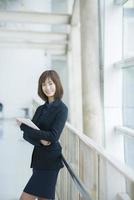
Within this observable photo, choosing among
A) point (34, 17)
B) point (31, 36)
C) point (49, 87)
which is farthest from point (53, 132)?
point (31, 36)

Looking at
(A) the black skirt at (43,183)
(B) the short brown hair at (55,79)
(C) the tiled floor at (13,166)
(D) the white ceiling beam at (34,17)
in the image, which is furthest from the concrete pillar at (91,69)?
(D) the white ceiling beam at (34,17)

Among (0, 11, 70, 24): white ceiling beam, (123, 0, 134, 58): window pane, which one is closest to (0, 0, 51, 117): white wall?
(0, 11, 70, 24): white ceiling beam

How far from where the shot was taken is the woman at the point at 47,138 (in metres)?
2.31

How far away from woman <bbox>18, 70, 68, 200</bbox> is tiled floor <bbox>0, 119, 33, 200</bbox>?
65.5 inches

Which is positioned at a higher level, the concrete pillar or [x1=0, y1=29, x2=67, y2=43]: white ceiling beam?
[x1=0, y1=29, x2=67, y2=43]: white ceiling beam

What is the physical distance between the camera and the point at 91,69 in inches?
176

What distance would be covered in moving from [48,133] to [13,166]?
134 inches

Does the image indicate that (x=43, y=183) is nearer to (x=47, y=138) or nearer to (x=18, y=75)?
(x=47, y=138)

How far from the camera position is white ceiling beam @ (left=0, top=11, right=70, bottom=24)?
6690 millimetres

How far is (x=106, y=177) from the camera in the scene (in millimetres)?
1779

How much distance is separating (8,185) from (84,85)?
167cm

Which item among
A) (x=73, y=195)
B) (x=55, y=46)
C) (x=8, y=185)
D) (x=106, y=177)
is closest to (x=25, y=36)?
(x=55, y=46)

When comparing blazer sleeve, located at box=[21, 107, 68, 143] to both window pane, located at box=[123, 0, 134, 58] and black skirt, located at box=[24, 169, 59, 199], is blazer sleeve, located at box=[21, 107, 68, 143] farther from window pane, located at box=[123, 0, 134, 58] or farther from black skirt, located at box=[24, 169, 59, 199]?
window pane, located at box=[123, 0, 134, 58]

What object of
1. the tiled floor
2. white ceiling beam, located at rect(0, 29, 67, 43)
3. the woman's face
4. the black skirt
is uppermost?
white ceiling beam, located at rect(0, 29, 67, 43)
